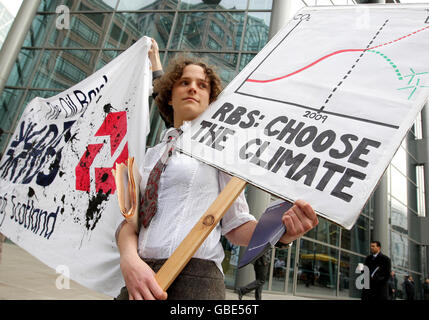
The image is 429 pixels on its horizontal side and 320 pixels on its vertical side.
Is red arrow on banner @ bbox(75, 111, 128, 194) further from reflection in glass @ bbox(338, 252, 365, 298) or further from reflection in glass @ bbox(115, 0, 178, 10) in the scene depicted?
reflection in glass @ bbox(338, 252, 365, 298)

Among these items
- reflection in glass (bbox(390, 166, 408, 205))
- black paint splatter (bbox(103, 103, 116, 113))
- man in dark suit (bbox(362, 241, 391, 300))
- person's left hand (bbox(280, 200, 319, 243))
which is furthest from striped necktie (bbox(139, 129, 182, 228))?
reflection in glass (bbox(390, 166, 408, 205))

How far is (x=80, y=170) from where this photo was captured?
1976 mm

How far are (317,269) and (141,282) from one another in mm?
9487

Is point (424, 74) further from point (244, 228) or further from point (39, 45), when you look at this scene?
point (39, 45)

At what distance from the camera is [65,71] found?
33.3 ft

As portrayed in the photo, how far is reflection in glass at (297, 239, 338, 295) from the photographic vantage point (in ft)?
28.2

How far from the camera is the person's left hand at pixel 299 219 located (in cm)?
82

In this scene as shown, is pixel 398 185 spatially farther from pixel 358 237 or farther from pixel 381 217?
pixel 358 237

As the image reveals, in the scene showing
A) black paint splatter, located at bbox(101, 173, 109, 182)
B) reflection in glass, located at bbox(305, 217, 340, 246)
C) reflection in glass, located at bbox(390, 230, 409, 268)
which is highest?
reflection in glass, located at bbox(390, 230, 409, 268)

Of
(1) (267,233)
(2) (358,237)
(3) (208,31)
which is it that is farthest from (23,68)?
(2) (358,237)

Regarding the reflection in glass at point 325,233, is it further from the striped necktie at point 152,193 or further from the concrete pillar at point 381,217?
the striped necktie at point 152,193

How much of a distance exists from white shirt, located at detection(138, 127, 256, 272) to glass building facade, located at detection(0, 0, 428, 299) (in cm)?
712

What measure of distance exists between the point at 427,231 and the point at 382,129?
62.4 feet

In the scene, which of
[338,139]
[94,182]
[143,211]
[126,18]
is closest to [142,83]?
[94,182]
